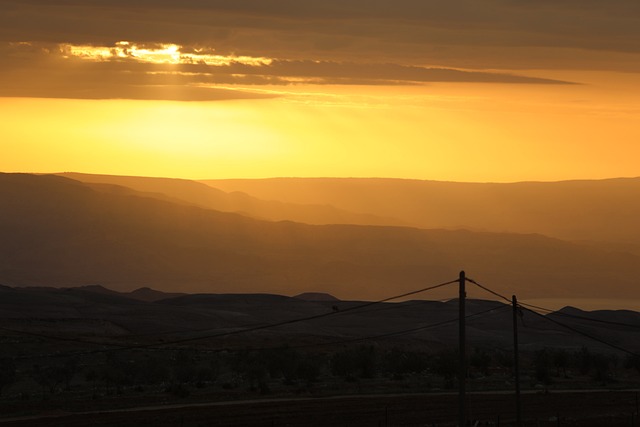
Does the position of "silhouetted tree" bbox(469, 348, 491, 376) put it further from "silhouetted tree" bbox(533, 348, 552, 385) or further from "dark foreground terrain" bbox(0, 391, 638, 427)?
"dark foreground terrain" bbox(0, 391, 638, 427)

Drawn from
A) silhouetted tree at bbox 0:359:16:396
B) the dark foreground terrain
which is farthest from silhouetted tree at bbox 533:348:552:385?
silhouetted tree at bbox 0:359:16:396

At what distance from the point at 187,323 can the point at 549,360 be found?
49.8m

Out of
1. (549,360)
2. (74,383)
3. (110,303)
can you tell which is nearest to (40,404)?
(74,383)

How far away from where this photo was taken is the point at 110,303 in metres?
150

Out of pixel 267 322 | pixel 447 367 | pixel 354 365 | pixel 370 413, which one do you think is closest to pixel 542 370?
pixel 447 367

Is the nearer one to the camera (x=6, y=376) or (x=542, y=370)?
(x=6, y=376)

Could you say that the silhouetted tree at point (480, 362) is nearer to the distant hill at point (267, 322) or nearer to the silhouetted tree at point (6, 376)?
the distant hill at point (267, 322)

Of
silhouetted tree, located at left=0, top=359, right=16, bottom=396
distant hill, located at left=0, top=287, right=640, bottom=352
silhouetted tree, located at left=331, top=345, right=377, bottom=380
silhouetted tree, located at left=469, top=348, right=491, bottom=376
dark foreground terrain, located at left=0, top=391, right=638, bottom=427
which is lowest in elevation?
dark foreground terrain, located at left=0, top=391, right=638, bottom=427

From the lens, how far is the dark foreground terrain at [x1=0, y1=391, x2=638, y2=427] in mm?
53938

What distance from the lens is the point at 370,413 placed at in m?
57.8

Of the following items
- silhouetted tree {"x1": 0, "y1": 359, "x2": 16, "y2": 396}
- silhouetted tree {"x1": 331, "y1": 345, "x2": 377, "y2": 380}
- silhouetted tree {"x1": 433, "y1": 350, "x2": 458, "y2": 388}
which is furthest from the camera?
silhouetted tree {"x1": 433, "y1": 350, "x2": 458, "y2": 388}

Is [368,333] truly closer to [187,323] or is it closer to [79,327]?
[187,323]

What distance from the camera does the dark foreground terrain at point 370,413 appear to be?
5394 cm

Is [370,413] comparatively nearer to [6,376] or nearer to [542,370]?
[6,376]
